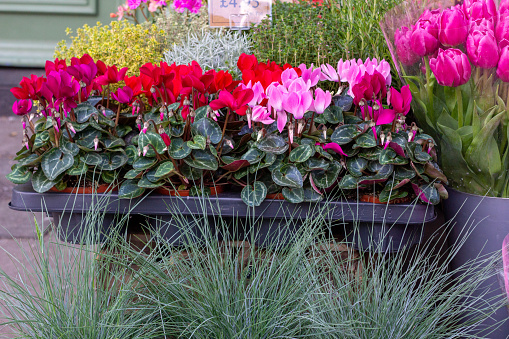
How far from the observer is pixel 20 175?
1362 mm

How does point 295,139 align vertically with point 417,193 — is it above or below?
above

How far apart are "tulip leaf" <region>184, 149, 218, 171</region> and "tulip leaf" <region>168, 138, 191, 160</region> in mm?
26

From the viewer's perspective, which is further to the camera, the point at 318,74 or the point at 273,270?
the point at 318,74

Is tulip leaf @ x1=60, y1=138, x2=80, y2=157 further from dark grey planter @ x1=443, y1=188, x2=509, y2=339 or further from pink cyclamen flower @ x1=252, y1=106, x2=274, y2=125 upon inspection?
dark grey planter @ x1=443, y1=188, x2=509, y2=339

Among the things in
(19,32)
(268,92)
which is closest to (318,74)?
(268,92)

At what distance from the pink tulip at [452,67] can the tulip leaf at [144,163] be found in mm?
828

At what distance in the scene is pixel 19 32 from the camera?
347cm

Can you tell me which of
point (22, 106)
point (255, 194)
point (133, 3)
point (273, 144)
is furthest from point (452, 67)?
point (133, 3)

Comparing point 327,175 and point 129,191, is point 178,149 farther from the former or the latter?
point 327,175

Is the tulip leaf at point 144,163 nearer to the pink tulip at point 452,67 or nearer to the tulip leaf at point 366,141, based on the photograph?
the tulip leaf at point 366,141

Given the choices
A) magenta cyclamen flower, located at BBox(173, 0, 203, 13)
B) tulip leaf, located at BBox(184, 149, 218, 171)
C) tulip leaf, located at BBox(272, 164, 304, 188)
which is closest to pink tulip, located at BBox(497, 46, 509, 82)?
tulip leaf, located at BBox(272, 164, 304, 188)

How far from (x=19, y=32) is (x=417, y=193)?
330 centimetres

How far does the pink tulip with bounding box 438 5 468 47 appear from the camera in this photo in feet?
4.05

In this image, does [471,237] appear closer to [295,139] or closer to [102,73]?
[295,139]
